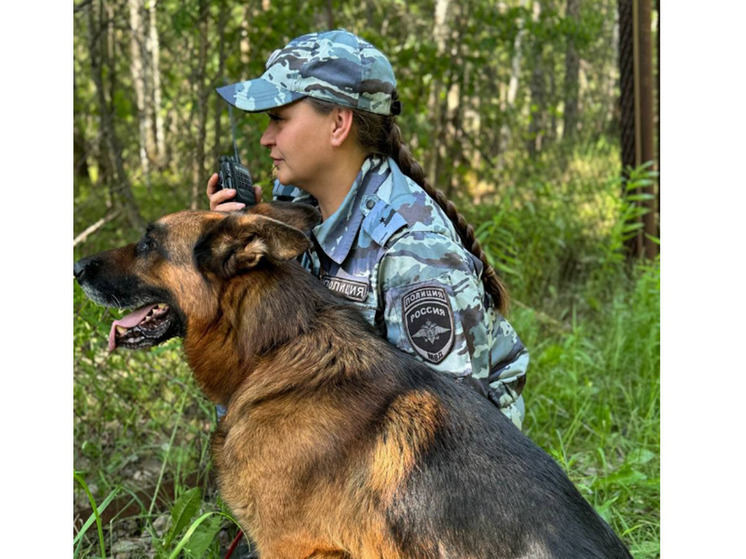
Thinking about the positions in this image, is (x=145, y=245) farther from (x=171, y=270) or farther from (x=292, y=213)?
(x=292, y=213)

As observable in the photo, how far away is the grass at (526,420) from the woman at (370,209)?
3.20ft

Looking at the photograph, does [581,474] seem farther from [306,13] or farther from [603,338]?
[306,13]

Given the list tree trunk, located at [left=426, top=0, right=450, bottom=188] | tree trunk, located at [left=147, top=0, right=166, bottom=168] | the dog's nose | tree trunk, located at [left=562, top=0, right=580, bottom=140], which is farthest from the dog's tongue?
tree trunk, located at [left=562, top=0, right=580, bottom=140]

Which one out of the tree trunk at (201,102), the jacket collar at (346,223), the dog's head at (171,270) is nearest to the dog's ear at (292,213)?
the jacket collar at (346,223)

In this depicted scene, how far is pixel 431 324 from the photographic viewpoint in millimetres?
2781

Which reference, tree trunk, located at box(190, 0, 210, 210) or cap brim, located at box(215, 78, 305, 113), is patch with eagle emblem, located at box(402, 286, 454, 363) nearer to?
cap brim, located at box(215, 78, 305, 113)

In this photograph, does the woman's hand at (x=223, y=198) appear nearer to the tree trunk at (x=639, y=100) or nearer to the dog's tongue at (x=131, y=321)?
the dog's tongue at (x=131, y=321)

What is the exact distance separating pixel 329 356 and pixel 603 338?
3841mm

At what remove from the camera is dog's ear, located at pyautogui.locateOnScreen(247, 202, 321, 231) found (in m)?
2.85

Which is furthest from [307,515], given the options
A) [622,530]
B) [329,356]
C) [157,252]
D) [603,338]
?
[603,338]

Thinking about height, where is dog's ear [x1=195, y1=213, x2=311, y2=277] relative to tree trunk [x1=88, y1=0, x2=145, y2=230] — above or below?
above

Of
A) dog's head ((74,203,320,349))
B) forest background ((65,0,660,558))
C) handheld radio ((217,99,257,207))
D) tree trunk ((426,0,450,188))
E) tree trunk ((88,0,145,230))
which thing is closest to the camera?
dog's head ((74,203,320,349))

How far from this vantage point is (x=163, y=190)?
6.74 metres

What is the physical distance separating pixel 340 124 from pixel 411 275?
0.65 metres
